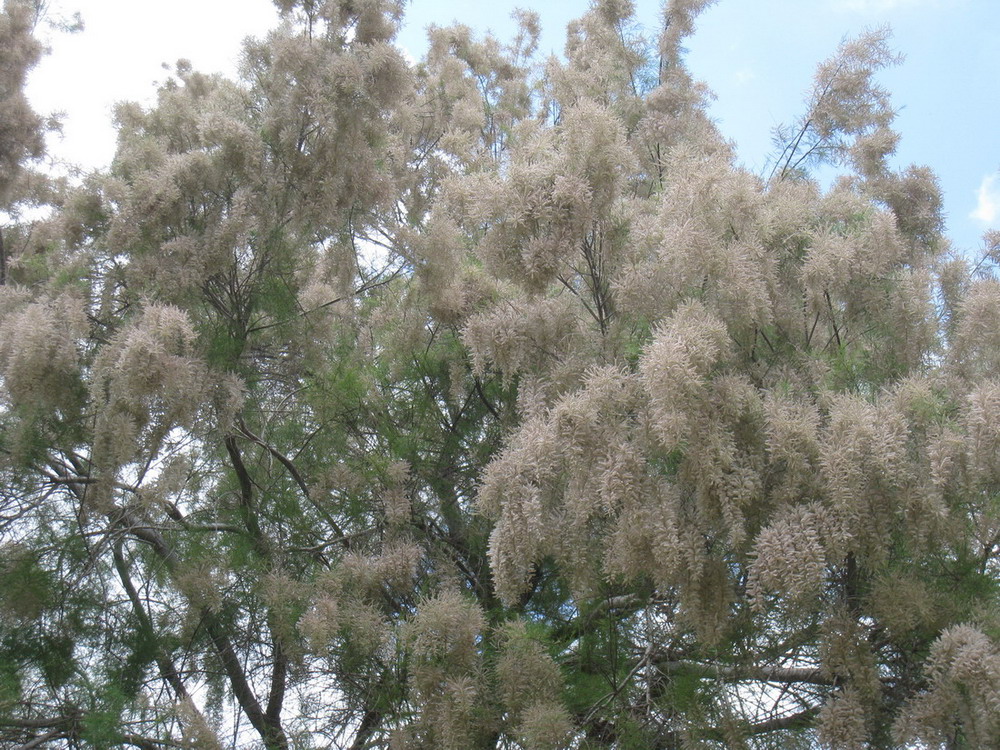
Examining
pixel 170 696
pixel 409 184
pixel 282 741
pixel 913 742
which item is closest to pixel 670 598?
pixel 913 742

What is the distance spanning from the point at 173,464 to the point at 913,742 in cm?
364

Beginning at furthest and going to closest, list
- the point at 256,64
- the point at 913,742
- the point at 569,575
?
the point at 256,64 → the point at 569,575 → the point at 913,742

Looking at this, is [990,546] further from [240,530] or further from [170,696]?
[170,696]

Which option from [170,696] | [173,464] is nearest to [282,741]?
[170,696]

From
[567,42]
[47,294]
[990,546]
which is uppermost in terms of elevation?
[567,42]

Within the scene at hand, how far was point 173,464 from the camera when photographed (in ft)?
16.3

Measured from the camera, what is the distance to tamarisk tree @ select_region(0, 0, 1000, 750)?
367 centimetres

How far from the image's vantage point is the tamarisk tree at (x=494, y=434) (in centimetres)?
367

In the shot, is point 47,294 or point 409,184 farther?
point 409,184

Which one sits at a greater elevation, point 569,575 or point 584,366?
point 584,366

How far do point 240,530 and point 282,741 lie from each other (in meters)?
1.20

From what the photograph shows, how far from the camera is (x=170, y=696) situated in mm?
5414

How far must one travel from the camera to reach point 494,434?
18.7 feet

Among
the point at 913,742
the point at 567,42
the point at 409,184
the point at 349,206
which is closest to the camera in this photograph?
the point at 913,742
